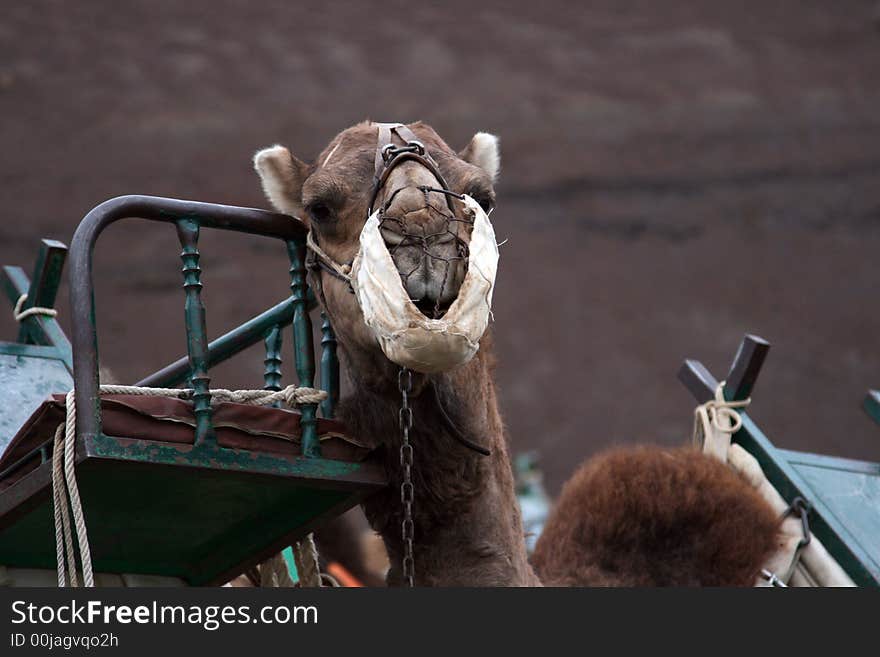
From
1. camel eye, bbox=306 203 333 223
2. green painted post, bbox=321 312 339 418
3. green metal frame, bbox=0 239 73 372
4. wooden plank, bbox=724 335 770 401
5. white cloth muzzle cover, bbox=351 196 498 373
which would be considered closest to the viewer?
white cloth muzzle cover, bbox=351 196 498 373

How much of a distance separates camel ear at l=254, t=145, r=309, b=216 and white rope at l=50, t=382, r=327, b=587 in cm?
55

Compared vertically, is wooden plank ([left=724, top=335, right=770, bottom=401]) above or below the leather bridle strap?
below

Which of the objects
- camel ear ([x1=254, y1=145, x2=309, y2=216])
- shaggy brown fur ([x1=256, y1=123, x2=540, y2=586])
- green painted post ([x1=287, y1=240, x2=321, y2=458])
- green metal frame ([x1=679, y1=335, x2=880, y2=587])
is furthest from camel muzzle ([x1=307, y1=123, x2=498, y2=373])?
green metal frame ([x1=679, y1=335, x2=880, y2=587])

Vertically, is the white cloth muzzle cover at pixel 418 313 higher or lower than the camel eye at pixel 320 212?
lower

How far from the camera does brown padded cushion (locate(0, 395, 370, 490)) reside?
304 cm

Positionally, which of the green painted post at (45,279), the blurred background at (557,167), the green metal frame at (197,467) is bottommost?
the green metal frame at (197,467)

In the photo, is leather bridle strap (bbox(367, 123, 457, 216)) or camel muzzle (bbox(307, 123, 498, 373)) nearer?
camel muzzle (bbox(307, 123, 498, 373))

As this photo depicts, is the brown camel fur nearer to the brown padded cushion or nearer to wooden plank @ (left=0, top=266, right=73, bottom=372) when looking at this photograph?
the brown padded cushion

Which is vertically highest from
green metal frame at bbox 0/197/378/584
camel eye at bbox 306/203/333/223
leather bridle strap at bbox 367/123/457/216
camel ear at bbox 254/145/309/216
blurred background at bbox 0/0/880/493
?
blurred background at bbox 0/0/880/493

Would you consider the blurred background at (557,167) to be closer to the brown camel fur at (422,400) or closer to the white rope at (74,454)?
the brown camel fur at (422,400)

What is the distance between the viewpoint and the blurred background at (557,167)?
11773 millimetres

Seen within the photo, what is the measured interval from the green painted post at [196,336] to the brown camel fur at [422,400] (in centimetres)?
29

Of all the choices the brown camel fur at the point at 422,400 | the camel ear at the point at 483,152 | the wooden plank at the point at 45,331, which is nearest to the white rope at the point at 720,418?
the brown camel fur at the point at 422,400

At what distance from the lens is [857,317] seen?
1235 cm
